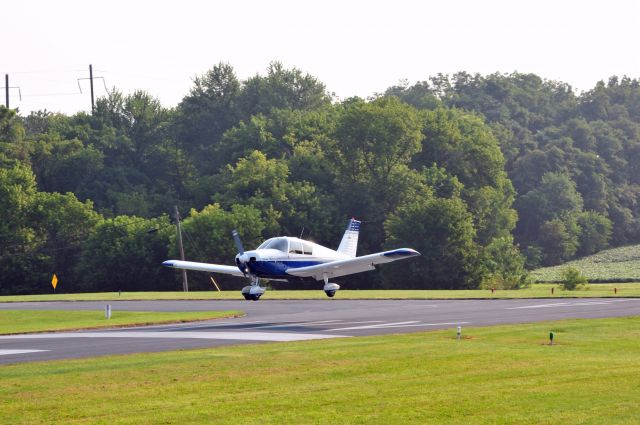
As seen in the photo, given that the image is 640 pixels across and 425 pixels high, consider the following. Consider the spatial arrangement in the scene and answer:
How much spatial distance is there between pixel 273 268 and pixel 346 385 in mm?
25584

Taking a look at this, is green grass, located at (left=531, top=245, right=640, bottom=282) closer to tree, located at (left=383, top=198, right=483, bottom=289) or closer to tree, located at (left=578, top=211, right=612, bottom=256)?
tree, located at (left=578, top=211, right=612, bottom=256)

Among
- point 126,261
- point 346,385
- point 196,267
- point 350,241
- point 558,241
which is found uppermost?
point 558,241

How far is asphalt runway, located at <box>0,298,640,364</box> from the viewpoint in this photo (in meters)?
30.3

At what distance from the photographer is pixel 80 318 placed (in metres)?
47.0

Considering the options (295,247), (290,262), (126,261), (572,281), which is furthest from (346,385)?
(126,261)

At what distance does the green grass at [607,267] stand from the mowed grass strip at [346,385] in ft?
253

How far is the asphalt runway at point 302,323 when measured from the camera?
30266 mm

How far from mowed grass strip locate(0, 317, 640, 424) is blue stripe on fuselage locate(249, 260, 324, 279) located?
16.6 m

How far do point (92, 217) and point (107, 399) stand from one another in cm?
9604

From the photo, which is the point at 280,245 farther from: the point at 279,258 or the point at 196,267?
the point at 196,267

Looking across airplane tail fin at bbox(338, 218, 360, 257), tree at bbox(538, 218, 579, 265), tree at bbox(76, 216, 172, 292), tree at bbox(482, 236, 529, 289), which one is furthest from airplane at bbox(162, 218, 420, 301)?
tree at bbox(538, 218, 579, 265)

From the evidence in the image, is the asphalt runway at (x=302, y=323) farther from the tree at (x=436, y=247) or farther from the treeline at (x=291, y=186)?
the treeline at (x=291, y=186)

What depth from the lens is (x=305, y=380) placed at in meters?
21.3

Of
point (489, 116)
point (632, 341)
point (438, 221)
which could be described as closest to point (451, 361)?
point (632, 341)
